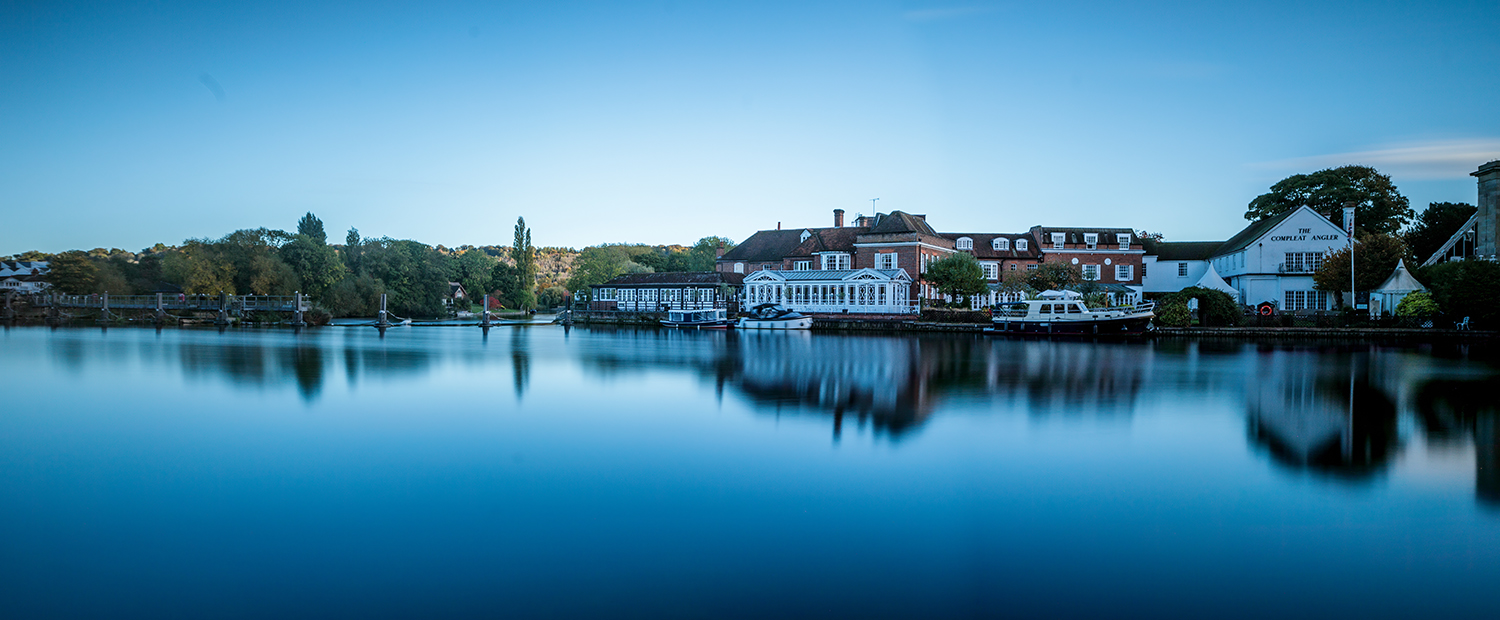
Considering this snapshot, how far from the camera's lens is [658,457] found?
891 cm

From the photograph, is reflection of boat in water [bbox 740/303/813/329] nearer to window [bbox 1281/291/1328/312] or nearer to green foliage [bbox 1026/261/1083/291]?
green foliage [bbox 1026/261/1083/291]

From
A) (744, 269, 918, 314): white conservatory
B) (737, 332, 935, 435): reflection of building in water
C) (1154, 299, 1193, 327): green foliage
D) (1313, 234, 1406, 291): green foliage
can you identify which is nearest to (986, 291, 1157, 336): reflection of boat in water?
(1154, 299, 1193, 327): green foliage

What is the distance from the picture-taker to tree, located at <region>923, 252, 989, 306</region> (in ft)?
128

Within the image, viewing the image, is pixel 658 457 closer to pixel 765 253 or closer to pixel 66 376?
pixel 66 376

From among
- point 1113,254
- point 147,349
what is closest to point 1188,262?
point 1113,254

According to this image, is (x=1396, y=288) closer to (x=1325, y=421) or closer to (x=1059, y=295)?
(x=1059, y=295)

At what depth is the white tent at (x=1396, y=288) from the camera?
30672 millimetres

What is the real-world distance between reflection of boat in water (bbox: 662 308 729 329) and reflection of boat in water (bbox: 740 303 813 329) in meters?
1.60

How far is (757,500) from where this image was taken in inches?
276

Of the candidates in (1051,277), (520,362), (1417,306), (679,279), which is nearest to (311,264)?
(679,279)

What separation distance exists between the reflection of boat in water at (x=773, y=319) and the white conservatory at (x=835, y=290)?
147cm

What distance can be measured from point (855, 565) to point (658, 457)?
13.2ft

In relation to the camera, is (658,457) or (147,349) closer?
(658,457)

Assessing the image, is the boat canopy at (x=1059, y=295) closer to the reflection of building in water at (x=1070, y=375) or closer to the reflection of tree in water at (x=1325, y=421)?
the reflection of building in water at (x=1070, y=375)
